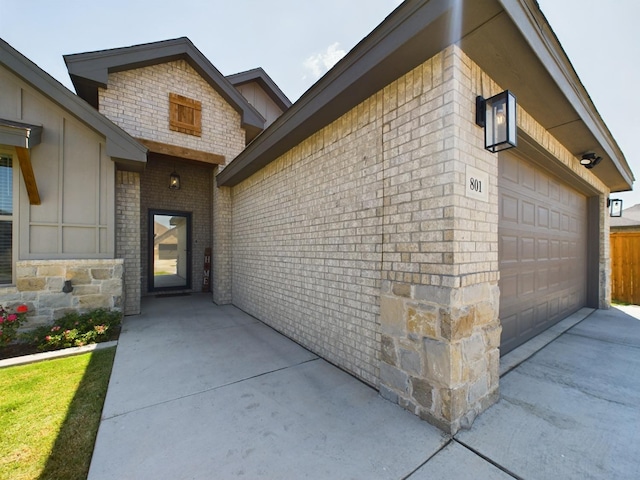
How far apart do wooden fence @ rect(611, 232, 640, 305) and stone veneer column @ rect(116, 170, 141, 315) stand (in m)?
12.1

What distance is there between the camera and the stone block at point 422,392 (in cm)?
221

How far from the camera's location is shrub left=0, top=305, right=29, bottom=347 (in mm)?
3896

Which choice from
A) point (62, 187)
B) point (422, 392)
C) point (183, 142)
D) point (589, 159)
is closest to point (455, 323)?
point (422, 392)

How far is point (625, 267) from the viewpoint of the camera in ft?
23.6

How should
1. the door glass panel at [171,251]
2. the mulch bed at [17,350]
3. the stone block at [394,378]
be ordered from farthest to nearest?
the door glass panel at [171,251] → the mulch bed at [17,350] → the stone block at [394,378]

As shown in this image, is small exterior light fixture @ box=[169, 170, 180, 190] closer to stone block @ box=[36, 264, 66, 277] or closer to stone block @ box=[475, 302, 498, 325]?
stone block @ box=[36, 264, 66, 277]

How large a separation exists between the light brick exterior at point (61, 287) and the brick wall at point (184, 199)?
9.68 feet

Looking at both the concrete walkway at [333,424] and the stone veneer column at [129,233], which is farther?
the stone veneer column at [129,233]

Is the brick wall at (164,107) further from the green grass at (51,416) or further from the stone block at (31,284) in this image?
the green grass at (51,416)

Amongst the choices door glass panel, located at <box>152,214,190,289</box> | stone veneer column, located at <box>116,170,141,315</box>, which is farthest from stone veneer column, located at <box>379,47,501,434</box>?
door glass panel, located at <box>152,214,190,289</box>

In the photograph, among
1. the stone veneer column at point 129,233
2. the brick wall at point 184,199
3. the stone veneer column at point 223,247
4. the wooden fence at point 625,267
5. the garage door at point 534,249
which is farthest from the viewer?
the brick wall at point 184,199

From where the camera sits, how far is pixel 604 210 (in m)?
6.21

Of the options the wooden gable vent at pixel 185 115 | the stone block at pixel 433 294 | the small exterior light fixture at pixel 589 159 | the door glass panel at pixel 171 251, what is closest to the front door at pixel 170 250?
the door glass panel at pixel 171 251

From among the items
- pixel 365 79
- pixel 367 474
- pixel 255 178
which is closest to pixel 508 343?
pixel 367 474
